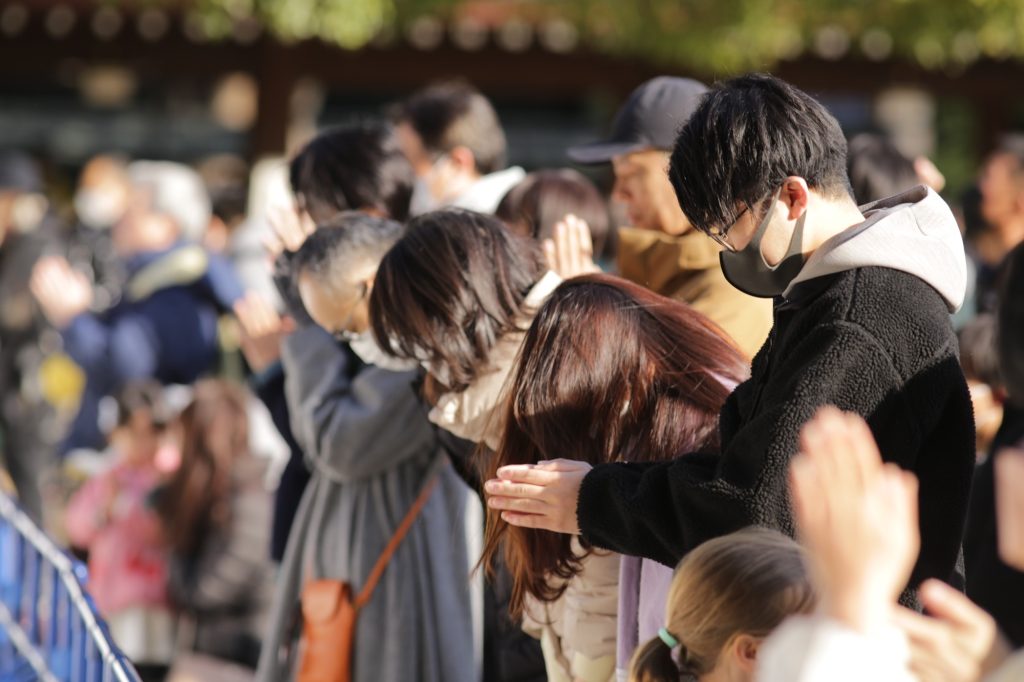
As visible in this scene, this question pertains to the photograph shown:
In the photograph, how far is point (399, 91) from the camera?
12570 millimetres

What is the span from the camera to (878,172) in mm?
3898

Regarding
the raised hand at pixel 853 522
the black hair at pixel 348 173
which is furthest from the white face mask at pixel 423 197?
the raised hand at pixel 853 522

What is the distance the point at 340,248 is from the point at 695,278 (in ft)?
2.53

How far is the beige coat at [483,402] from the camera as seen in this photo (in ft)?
9.09

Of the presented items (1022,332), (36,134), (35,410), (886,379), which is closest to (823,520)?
(1022,332)

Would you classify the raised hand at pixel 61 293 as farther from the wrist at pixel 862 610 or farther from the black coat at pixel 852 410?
the wrist at pixel 862 610

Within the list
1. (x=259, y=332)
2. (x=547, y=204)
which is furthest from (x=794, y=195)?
(x=259, y=332)

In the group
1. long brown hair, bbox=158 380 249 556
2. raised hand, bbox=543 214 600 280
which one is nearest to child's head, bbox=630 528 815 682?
raised hand, bbox=543 214 600 280

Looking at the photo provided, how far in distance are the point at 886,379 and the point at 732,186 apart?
1.15 feet

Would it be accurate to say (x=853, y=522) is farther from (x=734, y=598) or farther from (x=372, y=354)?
(x=372, y=354)

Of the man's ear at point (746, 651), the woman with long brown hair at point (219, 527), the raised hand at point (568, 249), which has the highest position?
the raised hand at point (568, 249)

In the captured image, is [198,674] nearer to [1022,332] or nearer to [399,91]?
[1022,332]

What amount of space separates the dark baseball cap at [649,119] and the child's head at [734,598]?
59.1 inches

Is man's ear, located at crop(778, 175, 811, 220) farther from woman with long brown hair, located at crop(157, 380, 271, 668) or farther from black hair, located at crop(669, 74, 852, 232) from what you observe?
woman with long brown hair, located at crop(157, 380, 271, 668)
